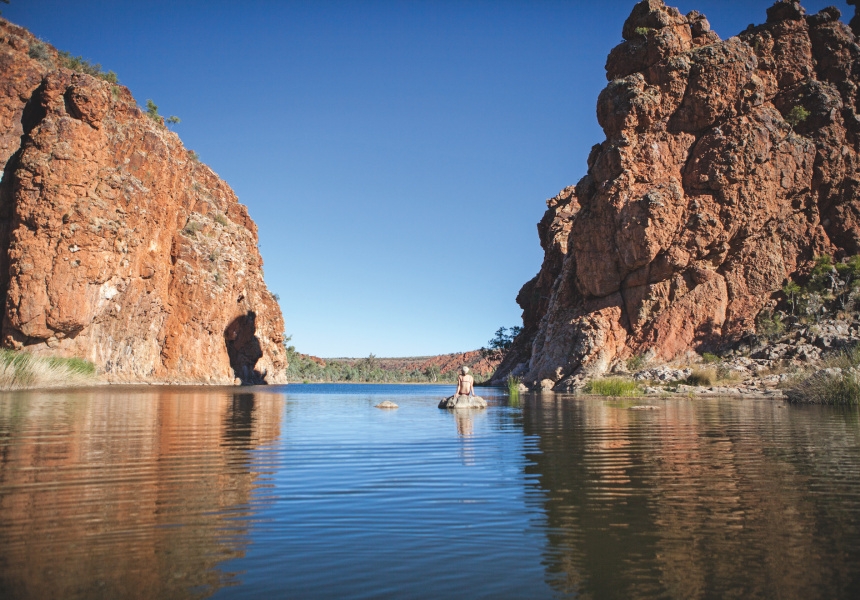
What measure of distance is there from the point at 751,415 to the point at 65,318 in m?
58.5

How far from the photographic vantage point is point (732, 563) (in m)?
5.55

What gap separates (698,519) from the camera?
7.09 meters

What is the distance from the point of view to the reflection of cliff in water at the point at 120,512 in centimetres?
506

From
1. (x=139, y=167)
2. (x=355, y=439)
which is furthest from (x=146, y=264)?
(x=355, y=439)

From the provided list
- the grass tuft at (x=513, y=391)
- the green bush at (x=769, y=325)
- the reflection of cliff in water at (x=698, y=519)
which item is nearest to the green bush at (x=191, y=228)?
the grass tuft at (x=513, y=391)

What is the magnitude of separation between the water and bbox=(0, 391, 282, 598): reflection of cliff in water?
0.09 feet

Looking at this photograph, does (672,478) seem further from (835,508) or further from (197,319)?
(197,319)

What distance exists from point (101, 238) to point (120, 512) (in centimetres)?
6393

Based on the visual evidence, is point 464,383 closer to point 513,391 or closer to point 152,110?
point 513,391

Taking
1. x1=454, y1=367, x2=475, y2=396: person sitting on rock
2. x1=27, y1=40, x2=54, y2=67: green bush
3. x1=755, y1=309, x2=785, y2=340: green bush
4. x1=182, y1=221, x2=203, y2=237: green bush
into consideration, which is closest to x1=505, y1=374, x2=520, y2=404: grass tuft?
x1=454, y1=367, x2=475, y2=396: person sitting on rock

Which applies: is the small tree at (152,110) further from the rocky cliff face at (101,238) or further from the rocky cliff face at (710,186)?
the rocky cliff face at (710,186)

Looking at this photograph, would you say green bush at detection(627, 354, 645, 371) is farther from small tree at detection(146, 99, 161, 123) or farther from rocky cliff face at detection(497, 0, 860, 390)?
small tree at detection(146, 99, 161, 123)

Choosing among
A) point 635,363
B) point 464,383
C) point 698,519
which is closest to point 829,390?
point 464,383

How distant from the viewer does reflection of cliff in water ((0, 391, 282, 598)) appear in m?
5.06
